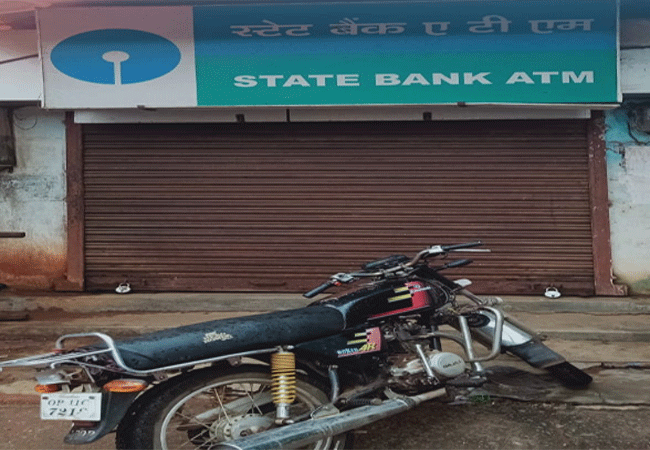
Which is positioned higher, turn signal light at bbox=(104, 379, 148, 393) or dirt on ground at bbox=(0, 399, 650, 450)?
turn signal light at bbox=(104, 379, 148, 393)

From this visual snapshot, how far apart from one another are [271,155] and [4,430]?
407 cm

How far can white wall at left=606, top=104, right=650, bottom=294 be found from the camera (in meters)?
6.42

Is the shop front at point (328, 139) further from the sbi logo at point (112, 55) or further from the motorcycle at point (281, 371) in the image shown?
the motorcycle at point (281, 371)

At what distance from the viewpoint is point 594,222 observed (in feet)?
21.0

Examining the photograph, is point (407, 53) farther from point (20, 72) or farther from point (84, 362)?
point (84, 362)

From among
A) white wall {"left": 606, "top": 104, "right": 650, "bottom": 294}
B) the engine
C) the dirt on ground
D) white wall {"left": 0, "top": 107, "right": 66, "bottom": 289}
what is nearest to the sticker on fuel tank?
the engine

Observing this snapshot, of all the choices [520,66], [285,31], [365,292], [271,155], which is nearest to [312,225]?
[271,155]

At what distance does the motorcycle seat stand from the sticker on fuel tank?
0.34 ft

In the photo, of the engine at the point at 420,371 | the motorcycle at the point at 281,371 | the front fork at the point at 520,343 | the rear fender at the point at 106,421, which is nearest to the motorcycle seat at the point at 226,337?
the motorcycle at the point at 281,371

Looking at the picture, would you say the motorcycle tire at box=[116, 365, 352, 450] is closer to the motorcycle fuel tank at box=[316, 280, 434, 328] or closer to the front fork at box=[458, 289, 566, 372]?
the motorcycle fuel tank at box=[316, 280, 434, 328]

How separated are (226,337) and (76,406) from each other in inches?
27.3

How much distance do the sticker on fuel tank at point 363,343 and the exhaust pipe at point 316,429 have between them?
0.28 m

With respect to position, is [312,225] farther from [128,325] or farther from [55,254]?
[55,254]

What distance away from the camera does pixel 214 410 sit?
279 centimetres
